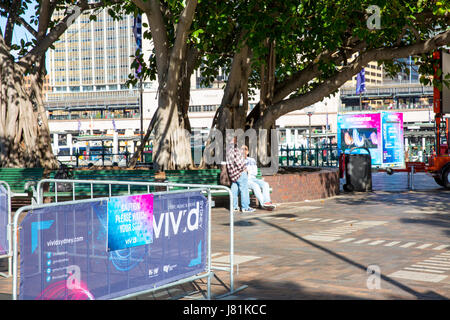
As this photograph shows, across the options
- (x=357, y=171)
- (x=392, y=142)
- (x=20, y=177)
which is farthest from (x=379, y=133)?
(x=20, y=177)

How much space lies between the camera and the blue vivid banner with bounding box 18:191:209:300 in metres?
5.03

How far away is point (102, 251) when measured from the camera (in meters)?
→ 5.55

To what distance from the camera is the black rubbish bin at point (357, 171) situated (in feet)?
64.5

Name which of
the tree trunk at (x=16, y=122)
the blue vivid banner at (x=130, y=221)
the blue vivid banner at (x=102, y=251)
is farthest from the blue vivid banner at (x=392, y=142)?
the blue vivid banner at (x=130, y=221)

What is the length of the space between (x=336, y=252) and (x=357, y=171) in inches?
424

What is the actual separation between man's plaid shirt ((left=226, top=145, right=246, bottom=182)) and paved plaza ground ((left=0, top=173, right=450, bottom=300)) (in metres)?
0.93

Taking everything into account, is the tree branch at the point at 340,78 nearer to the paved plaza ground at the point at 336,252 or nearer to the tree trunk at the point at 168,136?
the tree trunk at the point at 168,136

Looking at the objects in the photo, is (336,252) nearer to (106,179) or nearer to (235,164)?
(235,164)

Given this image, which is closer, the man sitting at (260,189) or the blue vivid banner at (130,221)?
the blue vivid banner at (130,221)

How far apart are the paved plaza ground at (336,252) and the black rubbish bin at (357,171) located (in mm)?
3856
